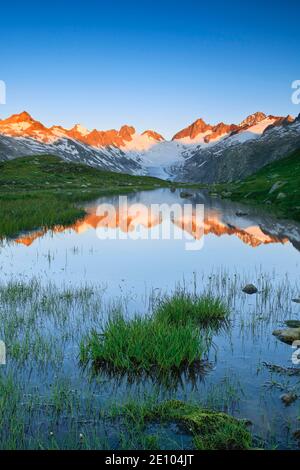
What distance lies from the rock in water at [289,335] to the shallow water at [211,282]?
0.22 m

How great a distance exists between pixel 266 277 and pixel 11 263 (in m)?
12.7

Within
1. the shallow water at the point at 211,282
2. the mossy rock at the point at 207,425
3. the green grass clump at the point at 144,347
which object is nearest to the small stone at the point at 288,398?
the shallow water at the point at 211,282

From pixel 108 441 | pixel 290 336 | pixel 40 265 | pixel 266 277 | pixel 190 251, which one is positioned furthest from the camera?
pixel 190 251

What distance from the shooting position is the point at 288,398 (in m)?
9.29

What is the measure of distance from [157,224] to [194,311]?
30898mm

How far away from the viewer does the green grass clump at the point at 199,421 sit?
25.2 ft

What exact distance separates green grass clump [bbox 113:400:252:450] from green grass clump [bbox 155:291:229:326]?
4.86m

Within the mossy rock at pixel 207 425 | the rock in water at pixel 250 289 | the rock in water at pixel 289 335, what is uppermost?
the rock in water at pixel 250 289

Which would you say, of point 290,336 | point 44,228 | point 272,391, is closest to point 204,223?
point 44,228

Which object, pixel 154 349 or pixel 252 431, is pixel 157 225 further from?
pixel 252 431

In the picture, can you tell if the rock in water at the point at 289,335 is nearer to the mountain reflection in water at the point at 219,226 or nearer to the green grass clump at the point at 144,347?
the green grass clump at the point at 144,347

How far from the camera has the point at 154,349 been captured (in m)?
10.9
